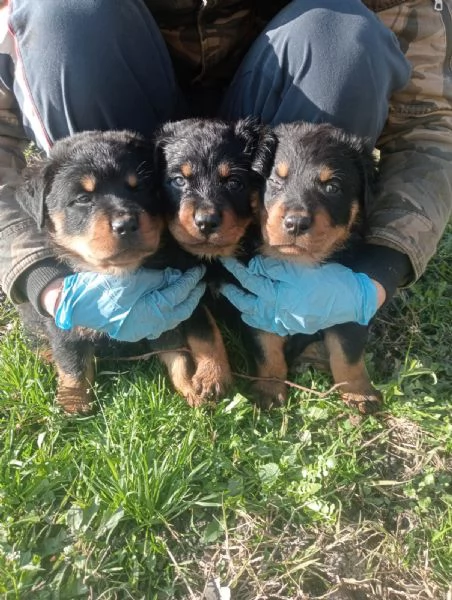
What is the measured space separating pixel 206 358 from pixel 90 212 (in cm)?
88

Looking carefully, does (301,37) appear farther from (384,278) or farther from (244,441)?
(244,441)

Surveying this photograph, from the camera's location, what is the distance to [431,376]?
2.79 metres

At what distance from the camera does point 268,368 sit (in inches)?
106

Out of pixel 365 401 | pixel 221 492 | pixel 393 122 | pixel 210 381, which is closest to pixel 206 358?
pixel 210 381

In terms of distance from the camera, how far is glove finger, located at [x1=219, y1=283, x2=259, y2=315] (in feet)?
8.49

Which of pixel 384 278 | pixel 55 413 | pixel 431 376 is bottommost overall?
pixel 431 376

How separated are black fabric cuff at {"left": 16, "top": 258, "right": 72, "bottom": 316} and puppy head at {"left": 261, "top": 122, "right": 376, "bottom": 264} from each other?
0.94 m

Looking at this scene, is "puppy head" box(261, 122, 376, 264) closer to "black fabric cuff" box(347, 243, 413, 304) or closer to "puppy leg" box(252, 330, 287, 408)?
"black fabric cuff" box(347, 243, 413, 304)

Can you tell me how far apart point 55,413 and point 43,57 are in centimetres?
154

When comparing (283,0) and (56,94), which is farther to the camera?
(283,0)

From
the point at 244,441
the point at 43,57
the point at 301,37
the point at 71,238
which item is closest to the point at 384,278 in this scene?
the point at 244,441

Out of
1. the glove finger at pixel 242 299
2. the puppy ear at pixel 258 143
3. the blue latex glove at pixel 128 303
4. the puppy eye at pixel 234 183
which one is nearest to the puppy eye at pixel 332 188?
the puppy ear at pixel 258 143

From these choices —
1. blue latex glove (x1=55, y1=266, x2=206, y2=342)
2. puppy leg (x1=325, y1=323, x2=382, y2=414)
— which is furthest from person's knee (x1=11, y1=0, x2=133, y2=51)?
puppy leg (x1=325, y1=323, x2=382, y2=414)

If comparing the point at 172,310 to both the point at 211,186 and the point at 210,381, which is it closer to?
the point at 210,381
